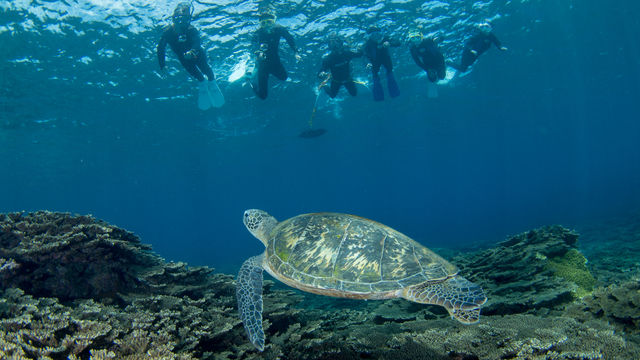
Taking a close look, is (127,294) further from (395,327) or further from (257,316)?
(395,327)

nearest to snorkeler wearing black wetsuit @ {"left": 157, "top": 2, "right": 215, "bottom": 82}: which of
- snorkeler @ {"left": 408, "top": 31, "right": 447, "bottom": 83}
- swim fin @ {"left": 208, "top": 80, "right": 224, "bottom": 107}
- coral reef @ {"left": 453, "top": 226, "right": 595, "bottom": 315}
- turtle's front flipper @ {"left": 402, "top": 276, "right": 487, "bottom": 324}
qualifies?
swim fin @ {"left": 208, "top": 80, "right": 224, "bottom": 107}

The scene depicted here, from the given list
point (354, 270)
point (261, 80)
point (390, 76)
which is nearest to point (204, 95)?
point (261, 80)

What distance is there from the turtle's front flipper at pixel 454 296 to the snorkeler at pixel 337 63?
9.63m

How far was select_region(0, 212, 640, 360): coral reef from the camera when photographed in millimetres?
2428

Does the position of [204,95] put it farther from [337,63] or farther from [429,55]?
[429,55]

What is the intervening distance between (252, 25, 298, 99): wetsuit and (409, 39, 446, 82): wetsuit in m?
5.28

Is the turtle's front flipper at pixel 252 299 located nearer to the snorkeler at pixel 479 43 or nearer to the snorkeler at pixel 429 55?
the snorkeler at pixel 429 55

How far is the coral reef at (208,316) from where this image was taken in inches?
95.6

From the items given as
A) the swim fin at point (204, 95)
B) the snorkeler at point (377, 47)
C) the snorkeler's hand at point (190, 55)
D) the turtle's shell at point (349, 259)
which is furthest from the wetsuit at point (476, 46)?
the swim fin at point (204, 95)

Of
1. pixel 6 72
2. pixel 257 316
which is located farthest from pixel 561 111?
pixel 6 72

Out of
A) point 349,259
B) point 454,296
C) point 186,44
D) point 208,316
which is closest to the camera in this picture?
point 454,296

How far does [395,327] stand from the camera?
373 centimetres

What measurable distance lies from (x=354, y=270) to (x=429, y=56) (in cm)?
1144

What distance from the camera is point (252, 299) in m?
3.51
